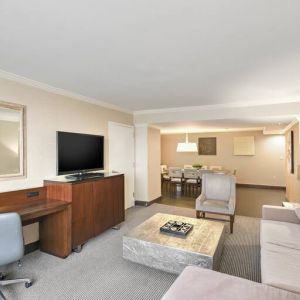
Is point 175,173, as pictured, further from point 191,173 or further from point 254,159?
point 254,159

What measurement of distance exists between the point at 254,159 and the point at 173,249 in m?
6.86

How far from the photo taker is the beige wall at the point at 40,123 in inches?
110

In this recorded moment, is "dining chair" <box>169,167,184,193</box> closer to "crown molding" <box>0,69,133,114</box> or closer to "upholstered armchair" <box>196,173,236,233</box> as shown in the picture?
"upholstered armchair" <box>196,173,236,233</box>

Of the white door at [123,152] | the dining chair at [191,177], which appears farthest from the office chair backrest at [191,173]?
the white door at [123,152]

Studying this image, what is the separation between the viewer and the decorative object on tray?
2.59 metres

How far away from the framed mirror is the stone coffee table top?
1661 mm

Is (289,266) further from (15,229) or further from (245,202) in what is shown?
(245,202)

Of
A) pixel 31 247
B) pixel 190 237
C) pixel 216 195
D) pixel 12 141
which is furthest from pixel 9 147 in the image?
pixel 216 195

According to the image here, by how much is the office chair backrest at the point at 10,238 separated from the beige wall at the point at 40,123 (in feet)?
2.98

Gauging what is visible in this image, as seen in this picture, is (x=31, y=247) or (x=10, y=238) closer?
(x=10, y=238)

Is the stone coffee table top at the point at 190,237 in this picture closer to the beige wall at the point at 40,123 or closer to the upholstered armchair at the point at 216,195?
the upholstered armchair at the point at 216,195

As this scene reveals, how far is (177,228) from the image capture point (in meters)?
2.69

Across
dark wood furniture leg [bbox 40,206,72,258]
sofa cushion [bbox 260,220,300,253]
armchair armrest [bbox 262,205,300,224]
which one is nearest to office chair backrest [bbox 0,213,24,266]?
dark wood furniture leg [bbox 40,206,72,258]

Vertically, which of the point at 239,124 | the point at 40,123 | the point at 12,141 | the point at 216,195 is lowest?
the point at 216,195
